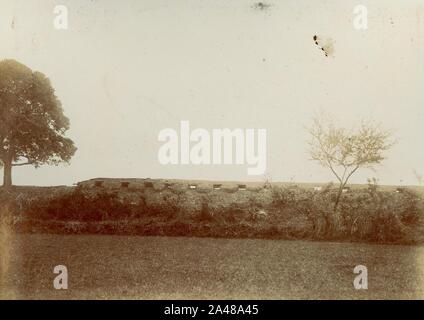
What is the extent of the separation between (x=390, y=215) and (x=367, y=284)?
27.5ft

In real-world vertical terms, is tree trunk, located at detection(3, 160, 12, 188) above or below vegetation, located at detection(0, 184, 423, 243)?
above

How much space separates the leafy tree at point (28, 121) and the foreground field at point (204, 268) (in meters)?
17.8

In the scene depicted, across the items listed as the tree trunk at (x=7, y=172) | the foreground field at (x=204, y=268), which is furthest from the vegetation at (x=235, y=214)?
the tree trunk at (x=7, y=172)

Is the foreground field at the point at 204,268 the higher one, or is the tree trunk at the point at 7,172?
the tree trunk at the point at 7,172

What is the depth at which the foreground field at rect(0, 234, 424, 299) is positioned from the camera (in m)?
12.0

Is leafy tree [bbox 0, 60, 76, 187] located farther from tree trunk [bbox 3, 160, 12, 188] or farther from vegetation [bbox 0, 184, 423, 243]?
vegetation [bbox 0, 184, 423, 243]

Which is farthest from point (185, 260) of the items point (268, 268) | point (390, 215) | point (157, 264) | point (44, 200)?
point (44, 200)

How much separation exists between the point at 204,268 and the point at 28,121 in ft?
85.2

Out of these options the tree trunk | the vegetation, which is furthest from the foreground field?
the tree trunk

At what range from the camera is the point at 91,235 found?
20422mm

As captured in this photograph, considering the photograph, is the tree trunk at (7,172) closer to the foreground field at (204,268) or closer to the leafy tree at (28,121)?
the leafy tree at (28,121)

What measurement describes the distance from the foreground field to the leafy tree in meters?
17.8

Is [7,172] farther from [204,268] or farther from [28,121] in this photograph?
[204,268]

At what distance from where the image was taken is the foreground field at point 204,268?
1198cm
